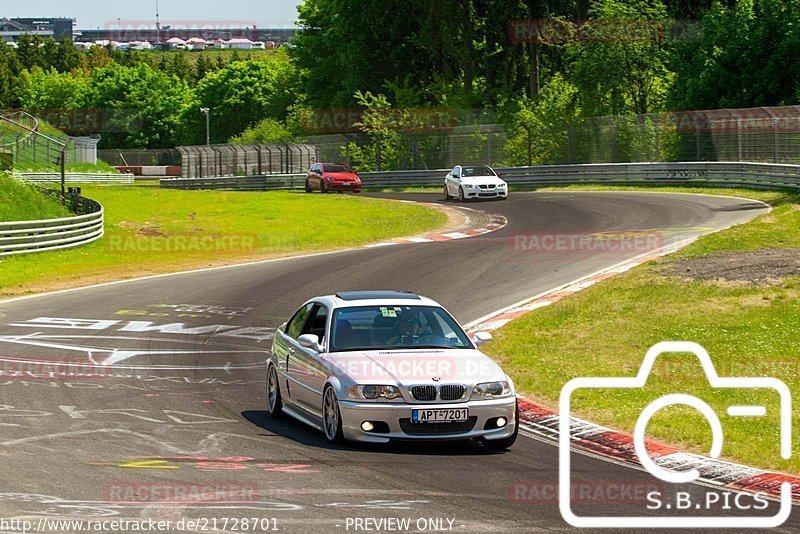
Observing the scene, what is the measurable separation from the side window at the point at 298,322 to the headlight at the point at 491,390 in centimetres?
282

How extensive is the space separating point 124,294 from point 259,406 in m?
12.1

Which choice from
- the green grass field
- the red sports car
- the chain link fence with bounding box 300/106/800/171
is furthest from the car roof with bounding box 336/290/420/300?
the red sports car

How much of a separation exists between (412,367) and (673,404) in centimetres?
385

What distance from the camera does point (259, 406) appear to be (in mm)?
14617

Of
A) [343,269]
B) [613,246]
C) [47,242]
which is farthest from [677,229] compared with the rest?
[47,242]

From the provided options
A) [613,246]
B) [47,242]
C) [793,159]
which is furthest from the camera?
[793,159]

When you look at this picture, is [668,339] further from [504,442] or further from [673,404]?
[504,442]

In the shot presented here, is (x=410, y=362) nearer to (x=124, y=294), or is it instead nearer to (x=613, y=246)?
(x=124, y=294)

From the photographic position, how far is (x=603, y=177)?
54.8m

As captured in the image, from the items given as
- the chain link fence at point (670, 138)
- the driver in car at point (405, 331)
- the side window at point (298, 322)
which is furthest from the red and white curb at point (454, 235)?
the driver in car at point (405, 331)

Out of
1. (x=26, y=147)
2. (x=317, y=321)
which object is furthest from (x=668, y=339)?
(x=26, y=147)

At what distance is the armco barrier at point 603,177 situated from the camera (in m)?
44.0

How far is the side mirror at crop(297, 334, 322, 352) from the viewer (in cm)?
1265

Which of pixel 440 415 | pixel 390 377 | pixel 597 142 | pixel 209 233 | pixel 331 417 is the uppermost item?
pixel 597 142
